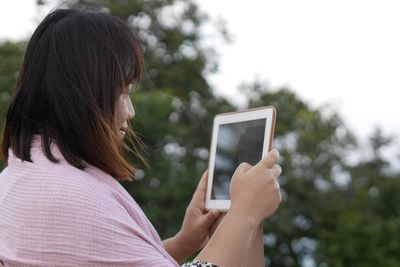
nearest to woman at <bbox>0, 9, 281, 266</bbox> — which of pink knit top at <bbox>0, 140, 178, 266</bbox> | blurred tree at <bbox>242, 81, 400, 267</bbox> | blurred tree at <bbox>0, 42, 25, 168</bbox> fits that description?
pink knit top at <bbox>0, 140, 178, 266</bbox>

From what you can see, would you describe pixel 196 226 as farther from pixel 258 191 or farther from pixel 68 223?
pixel 68 223

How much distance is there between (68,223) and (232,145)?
54 cm

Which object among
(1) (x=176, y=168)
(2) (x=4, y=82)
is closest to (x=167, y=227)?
(1) (x=176, y=168)

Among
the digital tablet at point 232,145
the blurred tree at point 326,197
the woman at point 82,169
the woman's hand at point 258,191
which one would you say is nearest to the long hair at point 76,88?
the woman at point 82,169

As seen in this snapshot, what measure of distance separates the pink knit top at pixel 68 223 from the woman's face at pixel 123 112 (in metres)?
0.10

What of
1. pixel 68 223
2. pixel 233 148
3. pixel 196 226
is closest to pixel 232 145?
pixel 233 148

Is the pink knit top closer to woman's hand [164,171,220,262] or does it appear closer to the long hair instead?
the long hair

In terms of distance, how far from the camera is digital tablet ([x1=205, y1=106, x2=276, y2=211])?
163 centimetres

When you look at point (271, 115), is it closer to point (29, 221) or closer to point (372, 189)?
point (29, 221)

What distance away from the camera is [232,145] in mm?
1744

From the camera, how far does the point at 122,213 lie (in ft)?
4.36

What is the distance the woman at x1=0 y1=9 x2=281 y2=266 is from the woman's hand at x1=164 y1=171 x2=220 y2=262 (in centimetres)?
28

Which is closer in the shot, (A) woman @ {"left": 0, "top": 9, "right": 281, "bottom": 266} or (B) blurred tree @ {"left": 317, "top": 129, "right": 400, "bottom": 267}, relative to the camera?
(A) woman @ {"left": 0, "top": 9, "right": 281, "bottom": 266}

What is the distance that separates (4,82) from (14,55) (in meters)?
0.73
